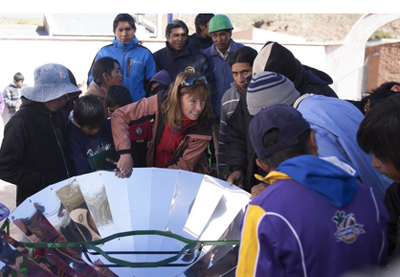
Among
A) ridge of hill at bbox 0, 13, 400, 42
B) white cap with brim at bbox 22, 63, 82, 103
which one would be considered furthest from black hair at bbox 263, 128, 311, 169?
ridge of hill at bbox 0, 13, 400, 42

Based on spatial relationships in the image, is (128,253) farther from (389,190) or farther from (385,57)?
(385,57)

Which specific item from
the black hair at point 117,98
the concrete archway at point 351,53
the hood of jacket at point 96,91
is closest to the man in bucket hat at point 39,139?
the black hair at point 117,98

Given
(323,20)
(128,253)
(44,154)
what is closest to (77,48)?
(44,154)

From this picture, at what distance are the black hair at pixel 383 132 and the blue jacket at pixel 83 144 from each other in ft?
5.78

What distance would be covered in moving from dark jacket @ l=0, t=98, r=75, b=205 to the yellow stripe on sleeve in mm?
1638

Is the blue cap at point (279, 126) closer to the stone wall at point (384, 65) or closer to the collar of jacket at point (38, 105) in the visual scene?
the collar of jacket at point (38, 105)

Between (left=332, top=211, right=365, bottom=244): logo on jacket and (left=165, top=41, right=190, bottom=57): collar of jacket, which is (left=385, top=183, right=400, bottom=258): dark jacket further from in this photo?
(left=165, top=41, right=190, bottom=57): collar of jacket

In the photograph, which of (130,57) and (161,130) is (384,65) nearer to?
(130,57)

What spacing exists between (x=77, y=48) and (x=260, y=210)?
12165 mm

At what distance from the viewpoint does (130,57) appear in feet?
15.2

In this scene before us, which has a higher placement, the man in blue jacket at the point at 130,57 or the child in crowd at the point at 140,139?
the man in blue jacket at the point at 130,57

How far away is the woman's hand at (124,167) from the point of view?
8.09 feet

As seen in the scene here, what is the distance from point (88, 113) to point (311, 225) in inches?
75.2

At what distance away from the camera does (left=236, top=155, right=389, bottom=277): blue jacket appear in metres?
1.36
